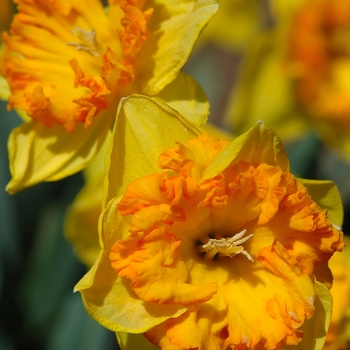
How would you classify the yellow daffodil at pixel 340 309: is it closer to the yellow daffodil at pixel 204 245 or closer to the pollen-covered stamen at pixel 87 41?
the yellow daffodil at pixel 204 245

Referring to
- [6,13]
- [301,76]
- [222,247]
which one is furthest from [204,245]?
[6,13]

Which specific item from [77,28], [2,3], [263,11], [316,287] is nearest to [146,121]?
[77,28]

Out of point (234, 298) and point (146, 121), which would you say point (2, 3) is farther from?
point (234, 298)

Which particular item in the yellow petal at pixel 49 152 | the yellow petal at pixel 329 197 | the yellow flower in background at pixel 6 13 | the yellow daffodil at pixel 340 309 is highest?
the yellow flower in background at pixel 6 13

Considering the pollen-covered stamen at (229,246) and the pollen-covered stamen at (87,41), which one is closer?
the pollen-covered stamen at (229,246)

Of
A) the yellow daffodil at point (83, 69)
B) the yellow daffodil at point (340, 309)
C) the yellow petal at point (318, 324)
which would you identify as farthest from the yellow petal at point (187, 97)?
the yellow daffodil at point (340, 309)

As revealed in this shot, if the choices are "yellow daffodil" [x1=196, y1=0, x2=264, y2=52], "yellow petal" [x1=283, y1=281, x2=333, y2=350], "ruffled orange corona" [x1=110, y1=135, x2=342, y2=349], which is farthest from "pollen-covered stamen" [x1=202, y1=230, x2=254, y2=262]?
"yellow daffodil" [x1=196, y1=0, x2=264, y2=52]

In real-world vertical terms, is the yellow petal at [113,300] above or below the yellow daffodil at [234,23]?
above
